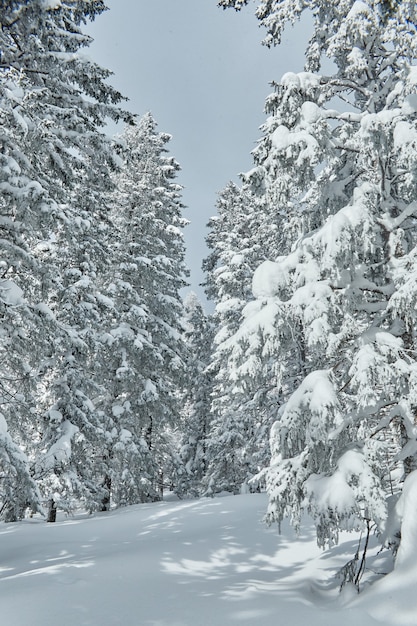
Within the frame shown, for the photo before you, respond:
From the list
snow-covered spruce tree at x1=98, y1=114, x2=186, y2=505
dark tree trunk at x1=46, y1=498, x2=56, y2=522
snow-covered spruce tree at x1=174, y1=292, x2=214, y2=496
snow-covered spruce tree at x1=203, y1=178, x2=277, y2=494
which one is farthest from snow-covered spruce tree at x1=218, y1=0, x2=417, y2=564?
snow-covered spruce tree at x1=174, y1=292, x2=214, y2=496

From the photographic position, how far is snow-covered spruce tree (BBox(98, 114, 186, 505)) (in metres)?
17.4

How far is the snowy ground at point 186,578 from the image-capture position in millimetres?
4734

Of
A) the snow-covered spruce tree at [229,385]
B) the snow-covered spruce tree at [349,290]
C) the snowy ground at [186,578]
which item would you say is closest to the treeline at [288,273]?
the snow-covered spruce tree at [349,290]

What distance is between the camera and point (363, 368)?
5289mm

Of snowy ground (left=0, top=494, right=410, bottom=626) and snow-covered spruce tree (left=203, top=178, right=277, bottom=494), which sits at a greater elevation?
snow-covered spruce tree (left=203, top=178, right=277, bottom=494)

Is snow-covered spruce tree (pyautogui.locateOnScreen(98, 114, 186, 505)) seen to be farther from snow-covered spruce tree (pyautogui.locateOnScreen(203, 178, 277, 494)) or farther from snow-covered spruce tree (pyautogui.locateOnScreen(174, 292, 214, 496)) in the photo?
snow-covered spruce tree (pyautogui.locateOnScreen(174, 292, 214, 496))

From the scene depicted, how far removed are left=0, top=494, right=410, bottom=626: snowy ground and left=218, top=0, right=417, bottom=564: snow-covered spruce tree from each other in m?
0.91

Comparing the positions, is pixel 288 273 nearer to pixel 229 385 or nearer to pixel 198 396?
pixel 229 385

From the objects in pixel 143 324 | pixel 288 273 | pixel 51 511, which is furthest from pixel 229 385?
pixel 288 273

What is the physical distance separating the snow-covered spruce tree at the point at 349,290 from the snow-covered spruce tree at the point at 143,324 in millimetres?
10419

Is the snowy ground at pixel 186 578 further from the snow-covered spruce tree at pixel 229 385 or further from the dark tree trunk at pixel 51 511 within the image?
the snow-covered spruce tree at pixel 229 385

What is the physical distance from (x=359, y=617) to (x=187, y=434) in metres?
23.8

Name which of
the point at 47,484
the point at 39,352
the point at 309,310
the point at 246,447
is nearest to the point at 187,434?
the point at 246,447

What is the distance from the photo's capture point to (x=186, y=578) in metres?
6.59
